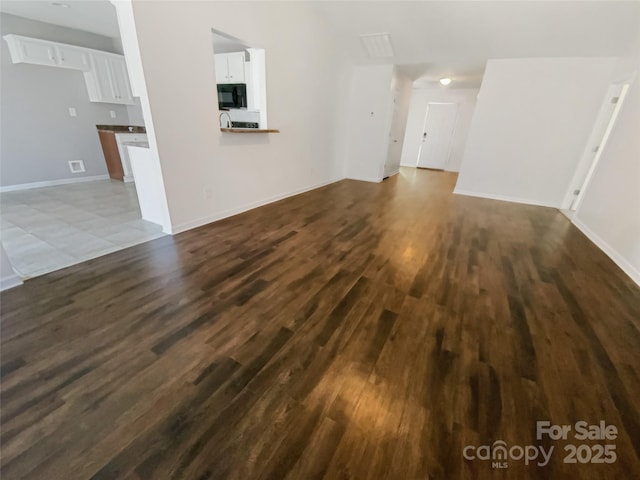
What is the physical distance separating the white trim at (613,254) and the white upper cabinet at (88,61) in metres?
8.12

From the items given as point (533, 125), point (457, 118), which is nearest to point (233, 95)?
point (533, 125)

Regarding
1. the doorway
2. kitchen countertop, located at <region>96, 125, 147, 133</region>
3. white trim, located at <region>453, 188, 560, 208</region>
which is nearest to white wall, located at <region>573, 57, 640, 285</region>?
the doorway

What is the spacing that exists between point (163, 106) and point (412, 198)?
4120 millimetres

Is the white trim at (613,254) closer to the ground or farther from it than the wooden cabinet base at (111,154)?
closer to the ground

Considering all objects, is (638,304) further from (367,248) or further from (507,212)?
(507,212)

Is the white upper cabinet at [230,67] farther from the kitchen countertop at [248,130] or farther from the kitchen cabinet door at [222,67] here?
the kitchen countertop at [248,130]

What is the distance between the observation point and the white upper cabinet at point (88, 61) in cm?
407

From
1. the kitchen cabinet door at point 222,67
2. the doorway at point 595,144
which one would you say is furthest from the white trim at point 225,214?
the doorway at point 595,144

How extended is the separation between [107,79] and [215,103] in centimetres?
378

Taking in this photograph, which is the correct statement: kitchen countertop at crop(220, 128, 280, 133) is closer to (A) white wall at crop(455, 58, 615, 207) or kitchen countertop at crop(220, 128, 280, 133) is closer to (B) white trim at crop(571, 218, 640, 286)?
(A) white wall at crop(455, 58, 615, 207)

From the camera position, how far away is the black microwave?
4551mm

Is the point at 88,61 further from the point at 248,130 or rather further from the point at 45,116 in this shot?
the point at 248,130

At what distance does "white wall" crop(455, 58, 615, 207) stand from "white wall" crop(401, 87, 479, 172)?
146 inches

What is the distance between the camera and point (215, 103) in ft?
10.1
